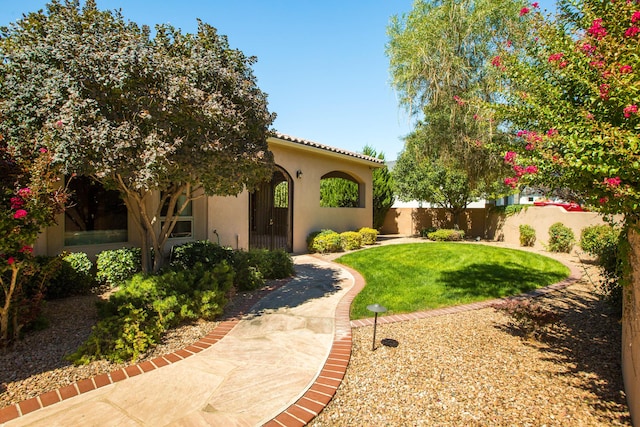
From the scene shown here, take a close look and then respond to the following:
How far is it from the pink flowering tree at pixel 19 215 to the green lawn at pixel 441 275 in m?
4.58

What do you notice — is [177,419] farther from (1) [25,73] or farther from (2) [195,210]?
(2) [195,210]

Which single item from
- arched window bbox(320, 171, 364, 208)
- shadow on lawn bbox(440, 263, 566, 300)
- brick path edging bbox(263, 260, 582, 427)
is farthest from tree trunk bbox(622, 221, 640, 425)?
arched window bbox(320, 171, 364, 208)

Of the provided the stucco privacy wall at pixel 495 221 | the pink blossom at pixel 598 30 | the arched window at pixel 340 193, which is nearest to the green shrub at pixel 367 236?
the arched window at pixel 340 193

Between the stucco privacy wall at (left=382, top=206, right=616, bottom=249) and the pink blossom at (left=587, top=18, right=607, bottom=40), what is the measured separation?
12.2 metres

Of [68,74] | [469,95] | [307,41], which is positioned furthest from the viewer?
[307,41]

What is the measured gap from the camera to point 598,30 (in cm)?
300

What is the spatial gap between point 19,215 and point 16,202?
23 centimetres

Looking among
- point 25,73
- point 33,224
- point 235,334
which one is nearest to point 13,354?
point 33,224

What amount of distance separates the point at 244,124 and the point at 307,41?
532 centimetres

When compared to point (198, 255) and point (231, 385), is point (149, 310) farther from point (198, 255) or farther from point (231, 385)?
point (198, 255)

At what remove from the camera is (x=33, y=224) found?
3863 millimetres

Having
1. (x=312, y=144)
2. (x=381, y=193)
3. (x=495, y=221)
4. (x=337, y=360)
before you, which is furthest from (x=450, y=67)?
(x=381, y=193)

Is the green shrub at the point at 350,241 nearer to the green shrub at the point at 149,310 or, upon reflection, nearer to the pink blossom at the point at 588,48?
the green shrub at the point at 149,310

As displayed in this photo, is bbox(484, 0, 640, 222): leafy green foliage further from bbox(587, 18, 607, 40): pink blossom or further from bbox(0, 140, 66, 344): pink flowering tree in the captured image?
bbox(0, 140, 66, 344): pink flowering tree
